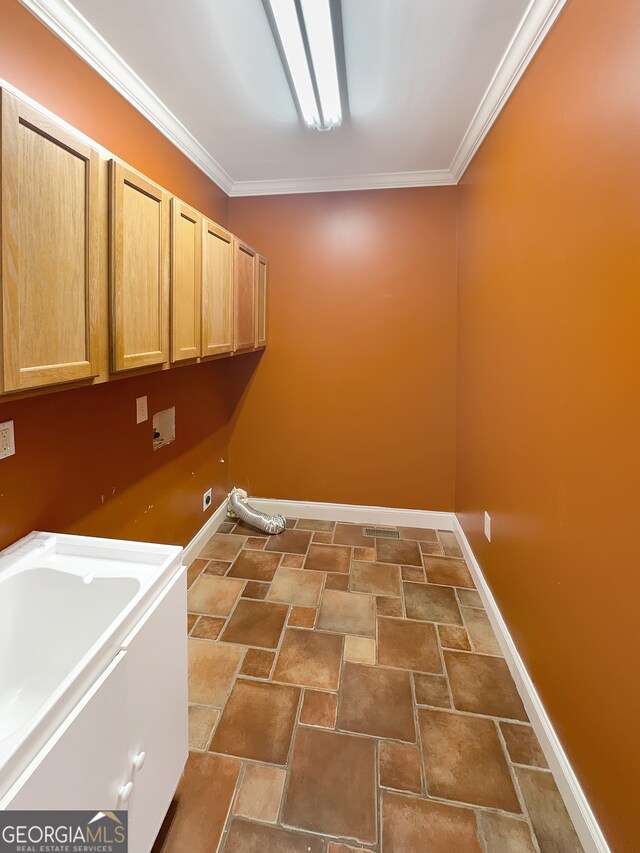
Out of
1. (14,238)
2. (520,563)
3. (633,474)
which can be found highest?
(14,238)

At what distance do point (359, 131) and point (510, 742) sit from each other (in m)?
3.14

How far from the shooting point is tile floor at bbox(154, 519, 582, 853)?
1.34 m

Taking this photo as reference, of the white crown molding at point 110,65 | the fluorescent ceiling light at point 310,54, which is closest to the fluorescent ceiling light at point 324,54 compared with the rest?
the fluorescent ceiling light at point 310,54

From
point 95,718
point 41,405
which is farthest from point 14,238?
point 95,718

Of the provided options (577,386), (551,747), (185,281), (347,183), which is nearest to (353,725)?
(551,747)

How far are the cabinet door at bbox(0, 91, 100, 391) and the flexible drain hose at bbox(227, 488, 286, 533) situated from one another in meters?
2.27

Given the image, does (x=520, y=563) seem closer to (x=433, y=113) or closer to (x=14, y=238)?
(x=14, y=238)

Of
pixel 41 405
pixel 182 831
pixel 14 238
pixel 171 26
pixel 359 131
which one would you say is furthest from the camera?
pixel 359 131

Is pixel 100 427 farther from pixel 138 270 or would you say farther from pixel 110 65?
pixel 110 65

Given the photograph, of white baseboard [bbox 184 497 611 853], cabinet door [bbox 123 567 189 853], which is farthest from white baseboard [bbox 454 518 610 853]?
cabinet door [bbox 123 567 189 853]

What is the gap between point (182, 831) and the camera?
4.34 feet

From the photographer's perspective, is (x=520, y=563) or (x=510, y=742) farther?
(x=520, y=563)

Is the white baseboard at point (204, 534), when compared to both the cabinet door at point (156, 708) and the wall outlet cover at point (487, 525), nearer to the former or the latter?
the cabinet door at point (156, 708)

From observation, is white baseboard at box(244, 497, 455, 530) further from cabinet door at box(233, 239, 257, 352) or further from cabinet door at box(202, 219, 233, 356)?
cabinet door at box(202, 219, 233, 356)
